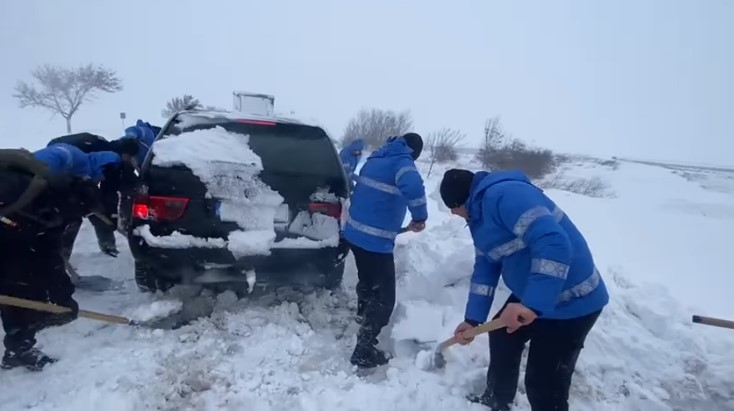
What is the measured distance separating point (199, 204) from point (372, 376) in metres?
1.75

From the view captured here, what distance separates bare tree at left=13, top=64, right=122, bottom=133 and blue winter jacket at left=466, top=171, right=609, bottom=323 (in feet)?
121

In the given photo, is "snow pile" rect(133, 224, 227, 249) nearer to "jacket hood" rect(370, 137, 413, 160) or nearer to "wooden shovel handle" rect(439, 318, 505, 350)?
"jacket hood" rect(370, 137, 413, 160)

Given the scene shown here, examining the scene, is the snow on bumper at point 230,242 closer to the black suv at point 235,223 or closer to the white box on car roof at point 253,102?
the black suv at point 235,223

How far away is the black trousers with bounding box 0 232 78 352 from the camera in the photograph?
2896mm

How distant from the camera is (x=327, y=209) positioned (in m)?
3.65

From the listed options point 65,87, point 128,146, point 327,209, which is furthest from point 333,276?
point 65,87

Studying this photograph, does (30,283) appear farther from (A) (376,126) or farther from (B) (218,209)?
(A) (376,126)

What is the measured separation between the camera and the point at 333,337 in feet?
12.0

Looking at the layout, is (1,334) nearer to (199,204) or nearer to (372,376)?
(199,204)

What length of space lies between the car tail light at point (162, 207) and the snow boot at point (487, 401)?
240 centimetres

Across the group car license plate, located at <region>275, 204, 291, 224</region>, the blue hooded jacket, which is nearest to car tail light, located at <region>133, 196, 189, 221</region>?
car license plate, located at <region>275, 204, 291, 224</region>

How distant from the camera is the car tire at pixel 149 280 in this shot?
138 inches

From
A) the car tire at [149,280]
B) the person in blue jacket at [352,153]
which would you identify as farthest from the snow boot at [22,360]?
the person in blue jacket at [352,153]

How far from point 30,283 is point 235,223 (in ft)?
4.42
